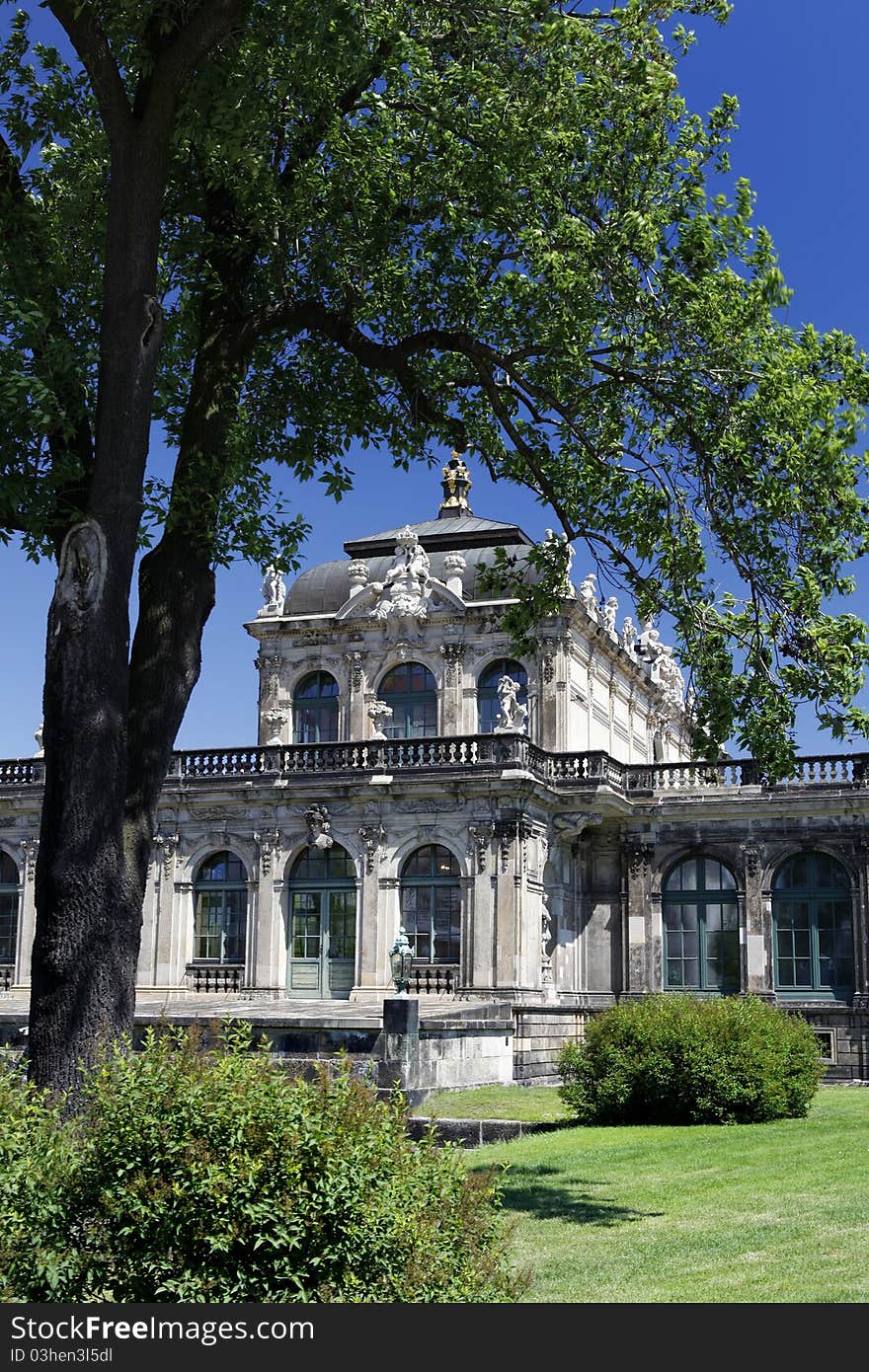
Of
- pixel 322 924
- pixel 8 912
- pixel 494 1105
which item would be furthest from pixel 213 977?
pixel 494 1105

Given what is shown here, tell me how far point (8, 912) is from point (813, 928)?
70.8 ft

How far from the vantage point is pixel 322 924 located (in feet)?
122

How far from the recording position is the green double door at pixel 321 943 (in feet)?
121

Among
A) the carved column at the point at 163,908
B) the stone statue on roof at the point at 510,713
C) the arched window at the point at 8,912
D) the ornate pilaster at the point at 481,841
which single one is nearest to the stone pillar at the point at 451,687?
the stone statue on roof at the point at 510,713

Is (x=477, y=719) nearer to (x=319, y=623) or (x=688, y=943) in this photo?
(x=319, y=623)

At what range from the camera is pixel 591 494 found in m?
15.5

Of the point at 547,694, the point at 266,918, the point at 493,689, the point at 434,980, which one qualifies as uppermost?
the point at 493,689

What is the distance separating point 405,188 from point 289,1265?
38.5 ft

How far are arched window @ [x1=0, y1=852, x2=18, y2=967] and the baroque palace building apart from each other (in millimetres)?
55

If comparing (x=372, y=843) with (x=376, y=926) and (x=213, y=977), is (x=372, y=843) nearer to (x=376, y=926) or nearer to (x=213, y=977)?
(x=376, y=926)

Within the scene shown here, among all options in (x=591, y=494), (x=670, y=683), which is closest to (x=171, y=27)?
(x=591, y=494)

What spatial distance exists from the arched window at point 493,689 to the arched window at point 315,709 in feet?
14.7

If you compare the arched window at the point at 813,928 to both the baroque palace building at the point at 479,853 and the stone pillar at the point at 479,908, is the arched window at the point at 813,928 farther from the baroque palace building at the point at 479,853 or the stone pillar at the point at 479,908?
the stone pillar at the point at 479,908

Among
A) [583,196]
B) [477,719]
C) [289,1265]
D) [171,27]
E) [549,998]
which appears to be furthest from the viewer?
[477,719]
